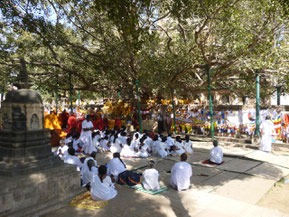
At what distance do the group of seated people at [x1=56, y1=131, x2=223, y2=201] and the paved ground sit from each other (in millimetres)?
265

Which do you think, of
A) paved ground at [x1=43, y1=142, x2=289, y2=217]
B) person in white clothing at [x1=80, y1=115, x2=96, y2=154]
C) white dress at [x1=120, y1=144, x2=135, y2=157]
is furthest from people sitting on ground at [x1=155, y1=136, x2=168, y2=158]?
person in white clothing at [x1=80, y1=115, x2=96, y2=154]

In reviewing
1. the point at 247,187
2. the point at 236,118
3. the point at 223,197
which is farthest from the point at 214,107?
the point at 223,197

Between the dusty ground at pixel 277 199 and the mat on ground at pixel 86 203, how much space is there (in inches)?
136

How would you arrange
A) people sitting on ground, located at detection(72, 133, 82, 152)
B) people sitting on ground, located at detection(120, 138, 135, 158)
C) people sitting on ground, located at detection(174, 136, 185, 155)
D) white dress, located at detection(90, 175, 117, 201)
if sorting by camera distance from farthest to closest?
people sitting on ground, located at detection(72, 133, 82, 152) → people sitting on ground, located at detection(174, 136, 185, 155) → people sitting on ground, located at detection(120, 138, 135, 158) → white dress, located at detection(90, 175, 117, 201)

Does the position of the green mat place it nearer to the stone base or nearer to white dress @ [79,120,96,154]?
the stone base

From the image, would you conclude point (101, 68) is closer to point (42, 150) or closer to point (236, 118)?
point (236, 118)

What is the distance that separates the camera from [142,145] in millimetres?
9625

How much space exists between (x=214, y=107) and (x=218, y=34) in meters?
3.70

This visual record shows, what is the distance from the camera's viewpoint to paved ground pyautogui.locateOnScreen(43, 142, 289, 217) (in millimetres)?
4875

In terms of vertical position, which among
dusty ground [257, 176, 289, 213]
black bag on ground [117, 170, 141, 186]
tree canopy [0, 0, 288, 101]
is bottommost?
dusty ground [257, 176, 289, 213]

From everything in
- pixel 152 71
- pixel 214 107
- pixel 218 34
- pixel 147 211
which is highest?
pixel 218 34

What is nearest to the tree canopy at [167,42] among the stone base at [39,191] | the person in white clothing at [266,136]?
the person in white clothing at [266,136]

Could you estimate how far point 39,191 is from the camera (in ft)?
16.1

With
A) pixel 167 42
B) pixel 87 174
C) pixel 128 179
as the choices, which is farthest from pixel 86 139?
pixel 167 42
